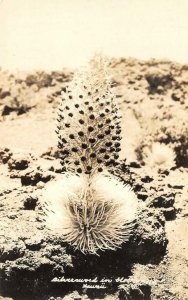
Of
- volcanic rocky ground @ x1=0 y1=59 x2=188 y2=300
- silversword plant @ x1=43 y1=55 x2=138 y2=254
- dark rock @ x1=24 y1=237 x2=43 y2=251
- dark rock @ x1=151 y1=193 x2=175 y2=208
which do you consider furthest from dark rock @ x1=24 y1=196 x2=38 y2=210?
dark rock @ x1=151 y1=193 x2=175 y2=208

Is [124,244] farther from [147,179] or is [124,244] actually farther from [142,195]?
[147,179]

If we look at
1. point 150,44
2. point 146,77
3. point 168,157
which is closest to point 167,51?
point 150,44

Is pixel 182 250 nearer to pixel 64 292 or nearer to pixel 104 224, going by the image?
pixel 104 224

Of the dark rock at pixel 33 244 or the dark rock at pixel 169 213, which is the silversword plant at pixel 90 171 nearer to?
the dark rock at pixel 33 244

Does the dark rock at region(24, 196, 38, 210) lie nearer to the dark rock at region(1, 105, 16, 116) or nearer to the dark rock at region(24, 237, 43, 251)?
the dark rock at region(24, 237, 43, 251)

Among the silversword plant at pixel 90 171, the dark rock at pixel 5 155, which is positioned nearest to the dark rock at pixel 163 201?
the silversword plant at pixel 90 171

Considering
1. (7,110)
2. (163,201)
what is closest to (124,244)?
(163,201)

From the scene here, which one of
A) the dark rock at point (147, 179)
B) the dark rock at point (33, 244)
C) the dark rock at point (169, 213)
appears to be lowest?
the dark rock at point (33, 244)

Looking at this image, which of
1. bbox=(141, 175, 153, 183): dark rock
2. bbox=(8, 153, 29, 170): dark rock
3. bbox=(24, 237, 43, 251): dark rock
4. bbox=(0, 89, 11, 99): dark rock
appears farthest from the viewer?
bbox=(0, 89, 11, 99): dark rock

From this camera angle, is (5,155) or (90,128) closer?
(90,128)
